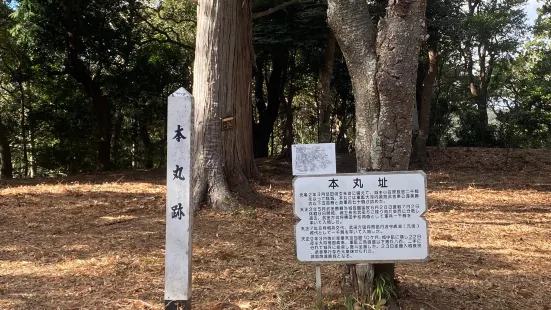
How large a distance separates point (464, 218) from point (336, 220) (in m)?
5.04

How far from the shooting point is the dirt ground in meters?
4.37

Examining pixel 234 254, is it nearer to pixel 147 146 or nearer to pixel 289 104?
pixel 289 104

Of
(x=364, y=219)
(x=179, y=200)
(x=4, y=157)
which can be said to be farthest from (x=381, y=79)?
(x=4, y=157)

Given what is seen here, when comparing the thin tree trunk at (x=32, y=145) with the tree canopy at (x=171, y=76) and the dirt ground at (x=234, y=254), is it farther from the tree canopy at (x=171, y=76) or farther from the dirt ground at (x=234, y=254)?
the dirt ground at (x=234, y=254)

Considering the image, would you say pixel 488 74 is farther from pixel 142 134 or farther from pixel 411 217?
pixel 411 217

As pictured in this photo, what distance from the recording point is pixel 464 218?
797 centimetres

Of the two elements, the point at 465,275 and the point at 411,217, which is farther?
the point at 465,275

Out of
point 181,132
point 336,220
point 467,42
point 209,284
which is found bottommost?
point 209,284

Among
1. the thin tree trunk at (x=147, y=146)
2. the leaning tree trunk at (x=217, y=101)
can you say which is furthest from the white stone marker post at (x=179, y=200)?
the thin tree trunk at (x=147, y=146)

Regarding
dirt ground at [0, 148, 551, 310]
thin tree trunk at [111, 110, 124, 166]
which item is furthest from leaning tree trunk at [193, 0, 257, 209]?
thin tree trunk at [111, 110, 124, 166]

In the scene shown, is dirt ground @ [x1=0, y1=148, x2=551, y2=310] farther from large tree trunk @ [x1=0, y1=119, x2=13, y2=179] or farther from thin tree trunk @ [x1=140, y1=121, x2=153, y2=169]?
thin tree trunk @ [x1=140, y1=121, x2=153, y2=169]

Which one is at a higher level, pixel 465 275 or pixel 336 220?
pixel 336 220

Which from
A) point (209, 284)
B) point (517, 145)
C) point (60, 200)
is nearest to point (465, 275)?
point (209, 284)

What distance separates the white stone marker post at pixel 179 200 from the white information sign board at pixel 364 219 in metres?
0.83
